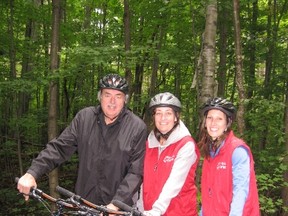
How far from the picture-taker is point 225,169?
308cm

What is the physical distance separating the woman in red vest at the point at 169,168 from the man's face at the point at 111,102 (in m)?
0.44

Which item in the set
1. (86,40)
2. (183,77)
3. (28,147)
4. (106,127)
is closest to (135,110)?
(86,40)

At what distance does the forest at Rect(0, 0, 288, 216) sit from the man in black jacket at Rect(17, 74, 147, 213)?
3.38 meters

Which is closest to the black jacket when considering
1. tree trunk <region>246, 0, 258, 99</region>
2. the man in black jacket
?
the man in black jacket

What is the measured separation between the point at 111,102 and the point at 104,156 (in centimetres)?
60

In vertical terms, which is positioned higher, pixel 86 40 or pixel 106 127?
pixel 86 40

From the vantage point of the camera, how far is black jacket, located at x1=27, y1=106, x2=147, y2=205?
3391 mm

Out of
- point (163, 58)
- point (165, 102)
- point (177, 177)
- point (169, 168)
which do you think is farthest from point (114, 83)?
point (163, 58)

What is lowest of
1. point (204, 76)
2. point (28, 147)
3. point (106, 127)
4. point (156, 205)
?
point (28, 147)

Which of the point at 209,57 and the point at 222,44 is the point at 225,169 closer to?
the point at 209,57

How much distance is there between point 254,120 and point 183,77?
10.3 metres

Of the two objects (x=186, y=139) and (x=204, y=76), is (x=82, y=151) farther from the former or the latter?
(x=204, y=76)

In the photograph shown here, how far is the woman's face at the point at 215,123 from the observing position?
337 centimetres

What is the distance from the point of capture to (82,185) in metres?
3.52
